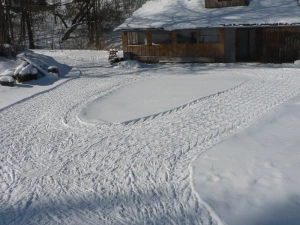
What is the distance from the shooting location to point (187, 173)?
546 cm

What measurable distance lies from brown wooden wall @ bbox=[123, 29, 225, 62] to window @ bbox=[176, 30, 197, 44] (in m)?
0.30

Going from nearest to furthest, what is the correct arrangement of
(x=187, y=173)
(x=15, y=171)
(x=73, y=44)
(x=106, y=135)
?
(x=187, y=173) → (x=15, y=171) → (x=106, y=135) → (x=73, y=44)

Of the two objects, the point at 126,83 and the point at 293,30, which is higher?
the point at 293,30

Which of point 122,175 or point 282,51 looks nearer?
point 122,175

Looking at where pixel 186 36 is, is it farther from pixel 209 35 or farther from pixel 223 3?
pixel 223 3

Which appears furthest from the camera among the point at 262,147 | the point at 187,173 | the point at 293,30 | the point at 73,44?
the point at 73,44

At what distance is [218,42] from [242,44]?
2.18m

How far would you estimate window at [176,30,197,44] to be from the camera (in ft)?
66.5

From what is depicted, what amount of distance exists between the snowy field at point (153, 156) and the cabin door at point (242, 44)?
8777 millimetres

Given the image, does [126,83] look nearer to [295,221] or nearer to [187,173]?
[187,173]

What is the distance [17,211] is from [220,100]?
6.74 meters

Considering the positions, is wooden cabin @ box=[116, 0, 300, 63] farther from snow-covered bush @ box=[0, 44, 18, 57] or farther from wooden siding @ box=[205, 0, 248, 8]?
snow-covered bush @ box=[0, 44, 18, 57]

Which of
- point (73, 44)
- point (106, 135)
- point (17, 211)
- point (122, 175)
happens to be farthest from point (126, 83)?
point (73, 44)

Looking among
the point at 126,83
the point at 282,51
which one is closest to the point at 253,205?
the point at 126,83
